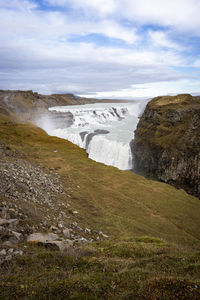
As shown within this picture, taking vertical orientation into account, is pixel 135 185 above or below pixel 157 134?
below

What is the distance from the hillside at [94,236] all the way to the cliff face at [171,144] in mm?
8787

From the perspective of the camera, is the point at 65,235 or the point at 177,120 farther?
the point at 177,120

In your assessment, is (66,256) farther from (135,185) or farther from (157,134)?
(157,134)

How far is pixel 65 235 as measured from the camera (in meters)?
9.20

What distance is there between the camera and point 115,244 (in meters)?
8.44

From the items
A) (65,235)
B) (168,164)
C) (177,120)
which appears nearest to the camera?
(65,235)

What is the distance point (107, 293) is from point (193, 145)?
88.3 ft

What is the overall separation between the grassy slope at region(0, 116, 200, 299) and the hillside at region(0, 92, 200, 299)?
0.07 feet

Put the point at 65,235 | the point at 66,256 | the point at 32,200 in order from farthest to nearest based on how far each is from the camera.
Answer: the point at 32,200 < the point at 65,235 < the point at 66,256

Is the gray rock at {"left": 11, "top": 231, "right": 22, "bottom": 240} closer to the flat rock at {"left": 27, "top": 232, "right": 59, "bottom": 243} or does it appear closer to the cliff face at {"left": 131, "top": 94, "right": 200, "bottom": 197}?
the flat rock at {"left": 27, "top": 232, "right": 59, "bottom": 243}

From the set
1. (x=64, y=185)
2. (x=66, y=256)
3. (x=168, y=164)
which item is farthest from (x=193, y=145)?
(x=66, y=256)

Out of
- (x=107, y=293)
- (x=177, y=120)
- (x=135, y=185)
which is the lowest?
(x=135, y=185)

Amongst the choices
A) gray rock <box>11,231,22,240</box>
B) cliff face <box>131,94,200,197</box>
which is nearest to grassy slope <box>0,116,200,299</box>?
gray rock <box>11,231,22,240</box>

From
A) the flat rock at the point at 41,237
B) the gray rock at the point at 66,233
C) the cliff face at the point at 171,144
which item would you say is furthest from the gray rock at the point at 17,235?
the cliff face at the point at 171,144
